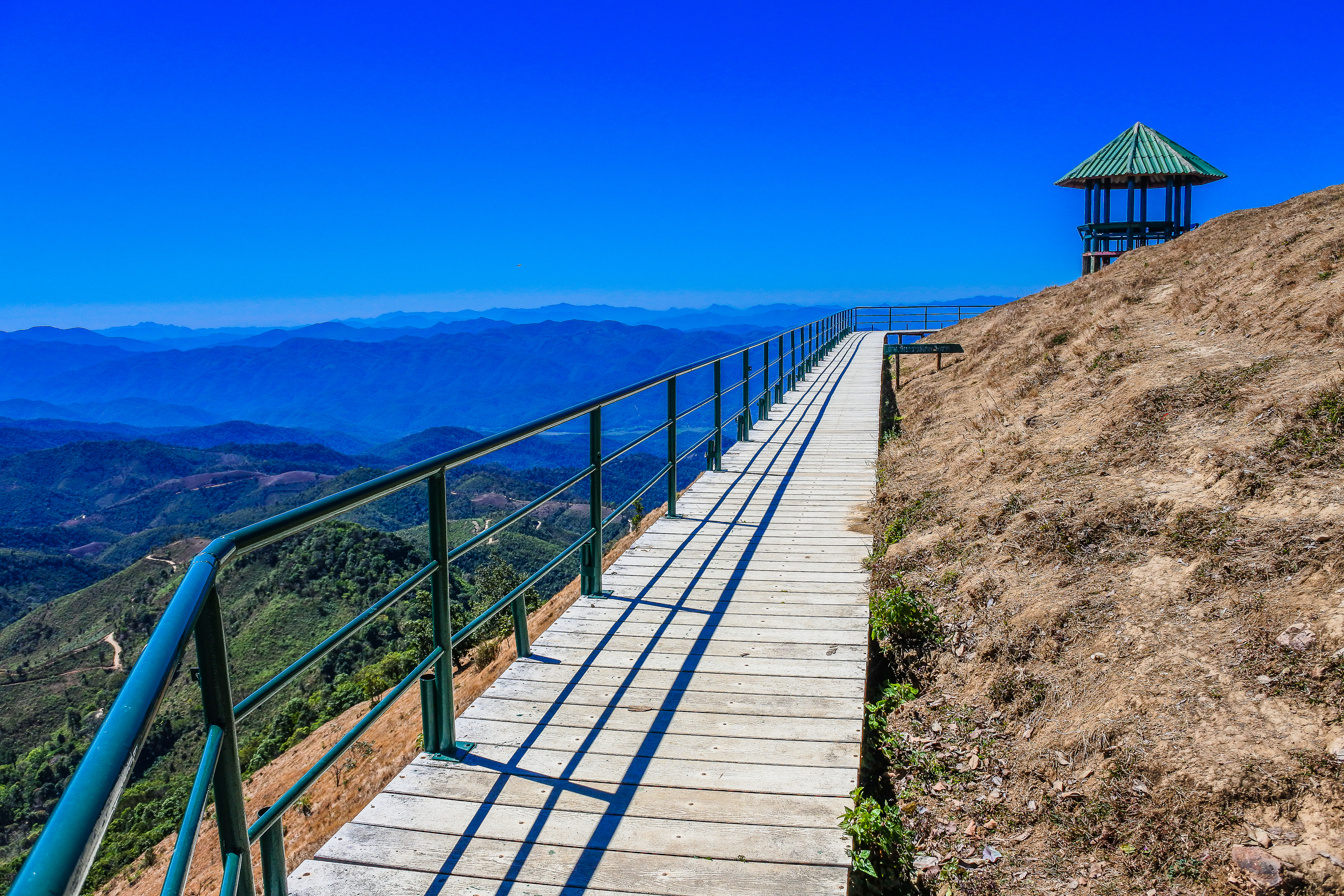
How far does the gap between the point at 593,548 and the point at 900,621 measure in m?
1.82

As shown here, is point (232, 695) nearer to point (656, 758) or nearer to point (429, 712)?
point (429, 712)

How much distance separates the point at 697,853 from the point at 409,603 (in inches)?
1980

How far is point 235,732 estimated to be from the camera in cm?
199

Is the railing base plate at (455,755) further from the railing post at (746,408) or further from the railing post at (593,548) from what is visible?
the railing post at (746,408)

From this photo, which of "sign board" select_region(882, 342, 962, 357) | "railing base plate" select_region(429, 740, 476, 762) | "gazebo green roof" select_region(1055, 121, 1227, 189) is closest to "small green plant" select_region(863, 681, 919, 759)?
"railing base plate" select_region(429, 740, 476, 762)

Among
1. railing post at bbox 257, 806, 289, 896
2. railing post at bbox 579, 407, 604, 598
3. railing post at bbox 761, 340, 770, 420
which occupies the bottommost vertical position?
railing post at bbox 257, 806, 289, 896

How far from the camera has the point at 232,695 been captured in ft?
6.72

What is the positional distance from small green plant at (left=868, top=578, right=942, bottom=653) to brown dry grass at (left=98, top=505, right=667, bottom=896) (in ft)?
5.89

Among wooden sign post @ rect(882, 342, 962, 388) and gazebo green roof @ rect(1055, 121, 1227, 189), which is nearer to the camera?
wooden sign post @ rect(882, 342, 962, 388)

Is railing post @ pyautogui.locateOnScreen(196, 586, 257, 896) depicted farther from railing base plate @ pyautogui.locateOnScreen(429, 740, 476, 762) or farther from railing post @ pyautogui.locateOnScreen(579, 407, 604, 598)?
railing post @ pyautogui.locateOnScreen(579, 407, 604, 598)

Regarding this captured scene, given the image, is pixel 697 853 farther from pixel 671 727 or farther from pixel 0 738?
pixel 0 738

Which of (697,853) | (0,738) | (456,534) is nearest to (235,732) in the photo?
(697,853)

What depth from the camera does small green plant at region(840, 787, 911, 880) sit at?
2.77 meters

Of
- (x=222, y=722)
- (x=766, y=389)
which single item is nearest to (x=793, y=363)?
(x=766, y=389)
